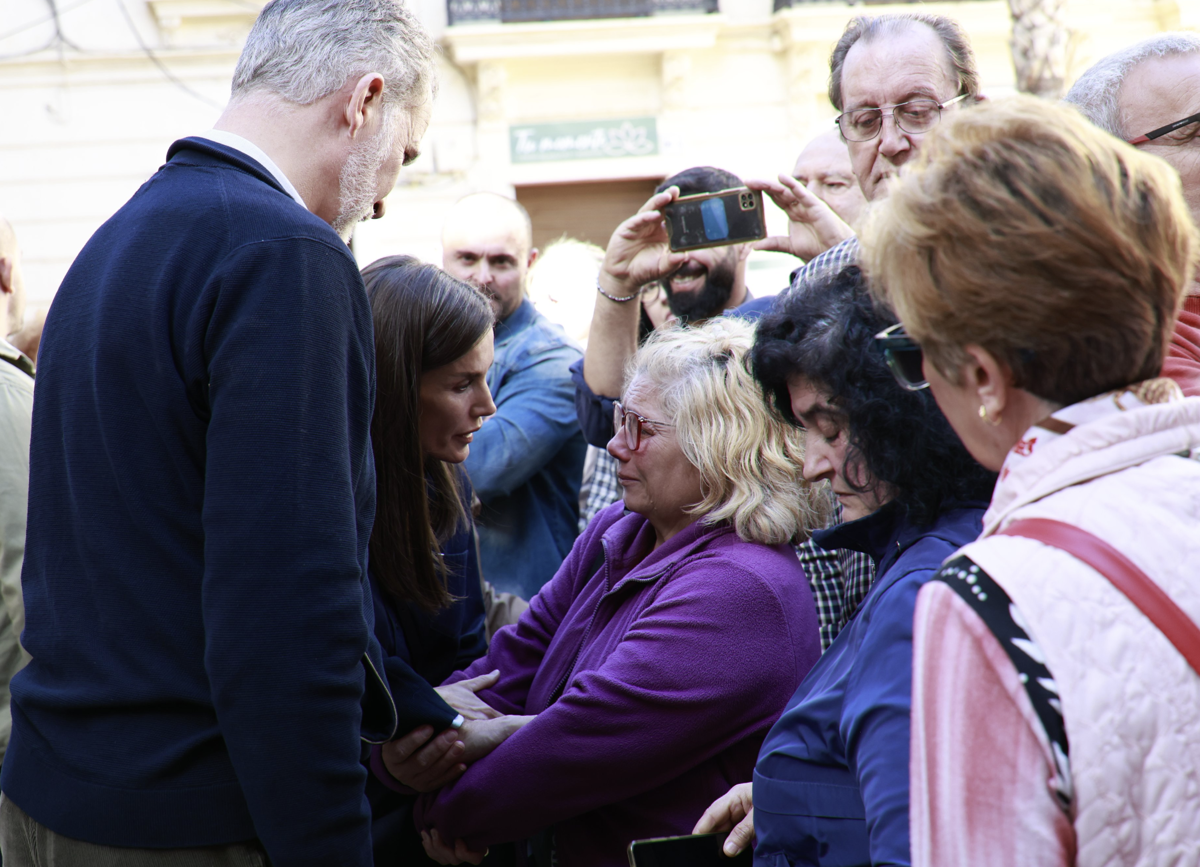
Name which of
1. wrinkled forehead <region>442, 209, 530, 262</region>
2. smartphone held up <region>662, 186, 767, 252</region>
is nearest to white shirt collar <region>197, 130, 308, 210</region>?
smartphone held up <region>662, 186, 767, 252</region>

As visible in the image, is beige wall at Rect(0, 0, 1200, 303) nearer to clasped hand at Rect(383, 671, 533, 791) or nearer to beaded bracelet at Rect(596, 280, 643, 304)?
beaded bracelet at Rect(596, 280, 643, 304)

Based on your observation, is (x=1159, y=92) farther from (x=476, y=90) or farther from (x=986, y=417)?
(x=476, y=90)

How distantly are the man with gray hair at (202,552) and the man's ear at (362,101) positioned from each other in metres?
0.24

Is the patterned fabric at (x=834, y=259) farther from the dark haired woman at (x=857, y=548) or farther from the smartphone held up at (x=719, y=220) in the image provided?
the smartphone held up at (x=719, y=220)

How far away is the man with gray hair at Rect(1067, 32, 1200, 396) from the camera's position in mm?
1838

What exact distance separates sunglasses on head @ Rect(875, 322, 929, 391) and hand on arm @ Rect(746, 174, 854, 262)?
1.43 meters

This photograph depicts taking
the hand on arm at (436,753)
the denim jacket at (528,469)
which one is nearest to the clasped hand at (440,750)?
the hand on arm at (436,753)

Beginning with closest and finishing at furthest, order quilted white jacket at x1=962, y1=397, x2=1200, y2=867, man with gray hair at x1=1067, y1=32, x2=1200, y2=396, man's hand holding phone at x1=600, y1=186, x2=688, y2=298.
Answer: quilted white jacket at x1=962, y1=397, x2=1200, y2=867 → man with gray hair at x1=1067, y1=32, x2=1200, y2=396 → man's hand holding phone at x1=600, y1=186, x2=688, y2=298

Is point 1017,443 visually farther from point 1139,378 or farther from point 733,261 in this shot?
point 733,261

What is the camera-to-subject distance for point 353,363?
1482mm

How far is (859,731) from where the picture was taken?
4.35 feet

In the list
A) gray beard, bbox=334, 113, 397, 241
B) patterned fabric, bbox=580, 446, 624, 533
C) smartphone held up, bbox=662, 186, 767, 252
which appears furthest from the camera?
patterned fabric, bbox=580, 446, 624, 533

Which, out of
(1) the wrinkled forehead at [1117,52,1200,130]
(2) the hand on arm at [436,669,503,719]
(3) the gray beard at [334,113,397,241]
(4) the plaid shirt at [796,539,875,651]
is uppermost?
(1) the wrinkled forehead at [1117,52,1200,130]

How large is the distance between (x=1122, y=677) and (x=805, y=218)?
1916mm
